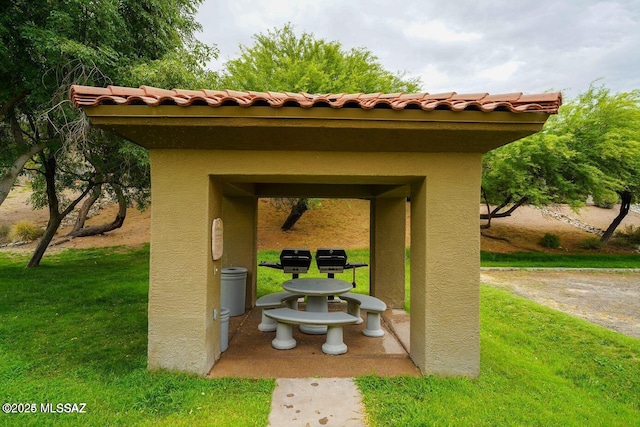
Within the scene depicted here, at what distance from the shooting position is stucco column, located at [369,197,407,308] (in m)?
7.27

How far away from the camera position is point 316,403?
11.6 ft

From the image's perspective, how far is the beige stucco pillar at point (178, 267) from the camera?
3.94 m

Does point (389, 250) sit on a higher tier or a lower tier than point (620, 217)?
lower

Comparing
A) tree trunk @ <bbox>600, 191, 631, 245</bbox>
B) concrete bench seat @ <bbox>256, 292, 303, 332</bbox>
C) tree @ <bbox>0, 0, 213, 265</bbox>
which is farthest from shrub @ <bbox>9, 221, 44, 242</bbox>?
tree trunk @ <bbox>600, 191, 631, 245</bbox>

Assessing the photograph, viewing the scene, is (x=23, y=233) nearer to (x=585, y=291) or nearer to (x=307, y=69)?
(x=307, y=69)

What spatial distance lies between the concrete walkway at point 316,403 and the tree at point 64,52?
256 inches

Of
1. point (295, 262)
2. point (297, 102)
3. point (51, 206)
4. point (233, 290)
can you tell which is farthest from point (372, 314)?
point (51, 206)

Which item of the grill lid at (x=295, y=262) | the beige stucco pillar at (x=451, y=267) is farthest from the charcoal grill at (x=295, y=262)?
the beige stucco pillar at (x=451, y=267)

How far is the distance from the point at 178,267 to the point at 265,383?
5.51 feet

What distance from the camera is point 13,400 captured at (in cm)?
345

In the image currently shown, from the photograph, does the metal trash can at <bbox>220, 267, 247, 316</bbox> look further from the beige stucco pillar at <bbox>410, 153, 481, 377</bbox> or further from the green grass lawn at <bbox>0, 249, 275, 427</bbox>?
the beige stucco pillar at <bbox>410, 153, 481, 377</bbox>

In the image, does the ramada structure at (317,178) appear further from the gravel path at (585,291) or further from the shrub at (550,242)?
the shrub at (550,242)

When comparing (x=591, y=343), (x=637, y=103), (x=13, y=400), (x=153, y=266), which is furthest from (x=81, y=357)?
(x=637, y=103)

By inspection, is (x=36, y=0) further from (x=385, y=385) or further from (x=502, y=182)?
(x=502, y=182)
